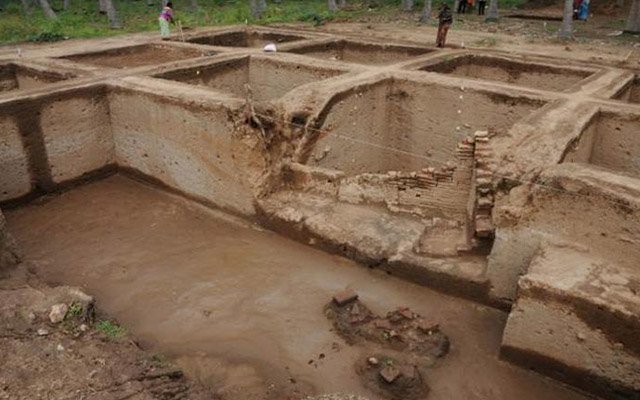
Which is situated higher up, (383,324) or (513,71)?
(513,71)

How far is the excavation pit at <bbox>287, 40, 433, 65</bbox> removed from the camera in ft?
38.3

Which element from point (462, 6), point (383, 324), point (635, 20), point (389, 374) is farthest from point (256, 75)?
point (462, 6)

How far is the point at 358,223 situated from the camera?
21.5ft

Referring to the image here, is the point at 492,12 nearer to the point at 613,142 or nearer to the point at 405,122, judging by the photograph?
the point at 405,122

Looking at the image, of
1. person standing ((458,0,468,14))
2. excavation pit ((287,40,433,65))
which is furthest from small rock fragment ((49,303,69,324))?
person standing ((458,0,468,14))

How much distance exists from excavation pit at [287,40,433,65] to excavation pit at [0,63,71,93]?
15.5 feet

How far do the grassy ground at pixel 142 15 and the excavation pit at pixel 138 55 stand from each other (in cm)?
282

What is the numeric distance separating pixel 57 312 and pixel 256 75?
695 cm

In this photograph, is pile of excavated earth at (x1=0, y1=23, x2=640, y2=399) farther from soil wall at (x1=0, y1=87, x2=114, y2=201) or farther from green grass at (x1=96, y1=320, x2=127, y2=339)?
green grass at (x1=96, y1=320, x2=127, y2=339)

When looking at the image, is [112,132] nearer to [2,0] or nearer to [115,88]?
A: [115,88]

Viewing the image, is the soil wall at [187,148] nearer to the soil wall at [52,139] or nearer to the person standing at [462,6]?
the soil wall at [52,139]

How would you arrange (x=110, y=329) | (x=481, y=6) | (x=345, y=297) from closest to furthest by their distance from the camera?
(x=110, y=329)
(x=345, y=297)
(x=481, y=6)

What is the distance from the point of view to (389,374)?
4574 mm

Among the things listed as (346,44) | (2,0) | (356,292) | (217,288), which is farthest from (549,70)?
(2,0)
